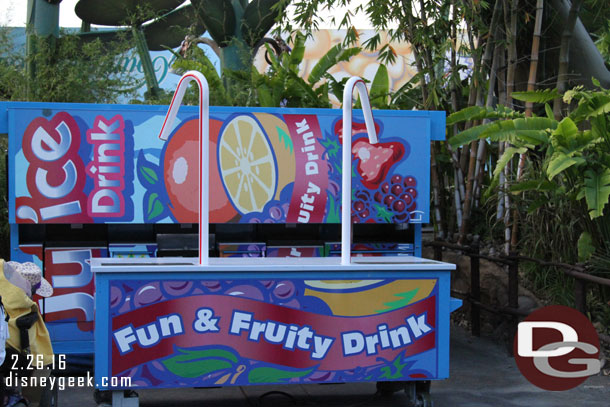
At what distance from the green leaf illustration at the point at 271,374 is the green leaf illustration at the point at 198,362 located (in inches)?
7.4

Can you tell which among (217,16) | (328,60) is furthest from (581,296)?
(217,16)

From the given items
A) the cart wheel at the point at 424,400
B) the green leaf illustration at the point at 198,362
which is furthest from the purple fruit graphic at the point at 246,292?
the cart wheel at the point at 424,400

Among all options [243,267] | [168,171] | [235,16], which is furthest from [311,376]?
[235,16]

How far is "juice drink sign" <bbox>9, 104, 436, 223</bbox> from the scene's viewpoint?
25.3ft

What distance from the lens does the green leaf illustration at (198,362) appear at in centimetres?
588

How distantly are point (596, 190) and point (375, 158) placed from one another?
2.29 m

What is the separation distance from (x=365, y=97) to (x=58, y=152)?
318cm

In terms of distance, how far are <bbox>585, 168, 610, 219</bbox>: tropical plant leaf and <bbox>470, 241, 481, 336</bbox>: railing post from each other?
2.30 m

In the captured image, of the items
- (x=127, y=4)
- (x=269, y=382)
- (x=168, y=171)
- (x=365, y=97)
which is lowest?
(x=269, y=382)

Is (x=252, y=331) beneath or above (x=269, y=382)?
above

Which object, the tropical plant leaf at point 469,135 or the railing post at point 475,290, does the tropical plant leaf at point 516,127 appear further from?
the railing post at point 475,290

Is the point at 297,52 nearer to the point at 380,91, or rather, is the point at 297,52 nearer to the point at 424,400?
the point at 380,91

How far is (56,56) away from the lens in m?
13.3

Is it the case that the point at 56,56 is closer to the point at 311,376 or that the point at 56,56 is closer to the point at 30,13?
the point at 30,13
